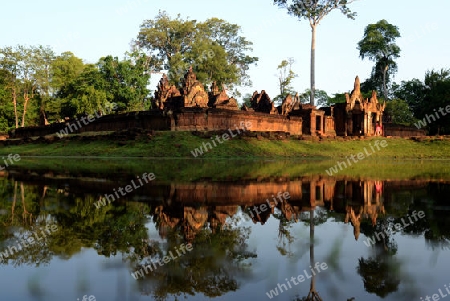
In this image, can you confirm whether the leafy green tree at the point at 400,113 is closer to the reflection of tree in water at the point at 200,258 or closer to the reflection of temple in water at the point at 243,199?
the reflection of temple in water at the point at 243,199

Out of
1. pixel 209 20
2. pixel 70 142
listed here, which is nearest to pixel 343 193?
pixel 70 142

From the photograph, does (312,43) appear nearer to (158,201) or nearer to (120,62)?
(120,62)

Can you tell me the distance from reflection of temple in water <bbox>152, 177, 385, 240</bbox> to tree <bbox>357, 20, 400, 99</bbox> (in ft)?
220

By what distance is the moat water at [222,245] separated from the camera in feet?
13.7

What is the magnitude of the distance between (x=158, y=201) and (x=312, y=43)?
3914 centimetres

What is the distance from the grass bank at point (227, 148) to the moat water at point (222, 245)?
19.2m

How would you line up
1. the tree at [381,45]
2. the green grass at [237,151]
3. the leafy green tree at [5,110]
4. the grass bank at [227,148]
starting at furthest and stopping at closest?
the tree at [381,45] < the leafy green tree at [5,110] < the grass bank at [227,148] < the green grass at [237,151]

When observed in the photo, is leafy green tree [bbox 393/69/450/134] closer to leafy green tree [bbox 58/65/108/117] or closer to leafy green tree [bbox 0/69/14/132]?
leafy green tree [bbox 58/65/108/117]

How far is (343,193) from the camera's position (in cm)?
1143

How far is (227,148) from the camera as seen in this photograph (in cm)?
3095

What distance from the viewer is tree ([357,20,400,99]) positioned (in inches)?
2943

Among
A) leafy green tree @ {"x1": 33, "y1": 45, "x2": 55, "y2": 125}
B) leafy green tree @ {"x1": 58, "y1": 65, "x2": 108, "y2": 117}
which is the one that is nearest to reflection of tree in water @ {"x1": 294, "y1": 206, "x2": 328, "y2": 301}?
leafy green tree @ {"x1": 58, "y1": 65, "x2": 108, "y2": 117}

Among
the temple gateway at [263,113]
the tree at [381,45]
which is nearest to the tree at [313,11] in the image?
the temple gateway at [263,113]

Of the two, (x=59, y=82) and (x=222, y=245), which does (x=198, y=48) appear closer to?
(x=59, y=82)
